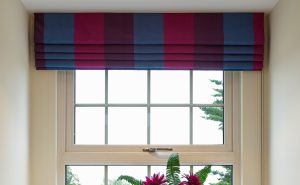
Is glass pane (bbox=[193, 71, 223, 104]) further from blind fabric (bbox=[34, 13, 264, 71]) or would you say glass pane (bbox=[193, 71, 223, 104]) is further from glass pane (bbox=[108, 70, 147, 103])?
glass pane (bbox=[108, 70, 147, 103])

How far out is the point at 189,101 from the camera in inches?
115

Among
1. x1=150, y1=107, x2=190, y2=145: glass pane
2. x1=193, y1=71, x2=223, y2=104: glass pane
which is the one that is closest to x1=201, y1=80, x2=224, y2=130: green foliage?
x1=193, y1=71, x2=223, y2=104: glass pane

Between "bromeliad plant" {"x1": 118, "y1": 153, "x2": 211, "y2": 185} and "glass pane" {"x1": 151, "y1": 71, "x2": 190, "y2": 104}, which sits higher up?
"glass pane" {"x1": 151, "y1": 71, "x2": 190, "y2": 104}

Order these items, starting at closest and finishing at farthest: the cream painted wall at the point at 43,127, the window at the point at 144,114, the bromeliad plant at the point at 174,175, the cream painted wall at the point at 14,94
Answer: the cream painted wall at the point at 14,94 → the bromeliad plant at the point at 174,175 → the cream painted wall at the point at 43,127 → the window at the point at 144,114

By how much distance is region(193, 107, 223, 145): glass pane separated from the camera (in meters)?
2.91

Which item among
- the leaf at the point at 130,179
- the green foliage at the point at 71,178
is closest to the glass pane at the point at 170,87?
the leaf at the point at 130,179

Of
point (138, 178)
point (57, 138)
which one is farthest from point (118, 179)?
point (57, 138)

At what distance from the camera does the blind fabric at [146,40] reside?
271cm

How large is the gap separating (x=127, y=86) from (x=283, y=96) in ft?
3.00

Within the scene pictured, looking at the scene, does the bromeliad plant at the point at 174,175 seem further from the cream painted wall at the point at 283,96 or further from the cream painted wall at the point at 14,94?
the cream painted wall at the point at 14,94

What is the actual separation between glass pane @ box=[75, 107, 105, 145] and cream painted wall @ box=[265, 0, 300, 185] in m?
0.95

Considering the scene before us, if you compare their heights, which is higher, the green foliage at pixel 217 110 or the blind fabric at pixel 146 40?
the blind fabric at pixel 146 40

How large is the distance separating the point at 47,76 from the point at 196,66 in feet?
2.72

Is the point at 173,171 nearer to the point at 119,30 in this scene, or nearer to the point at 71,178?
the point at 71,178
